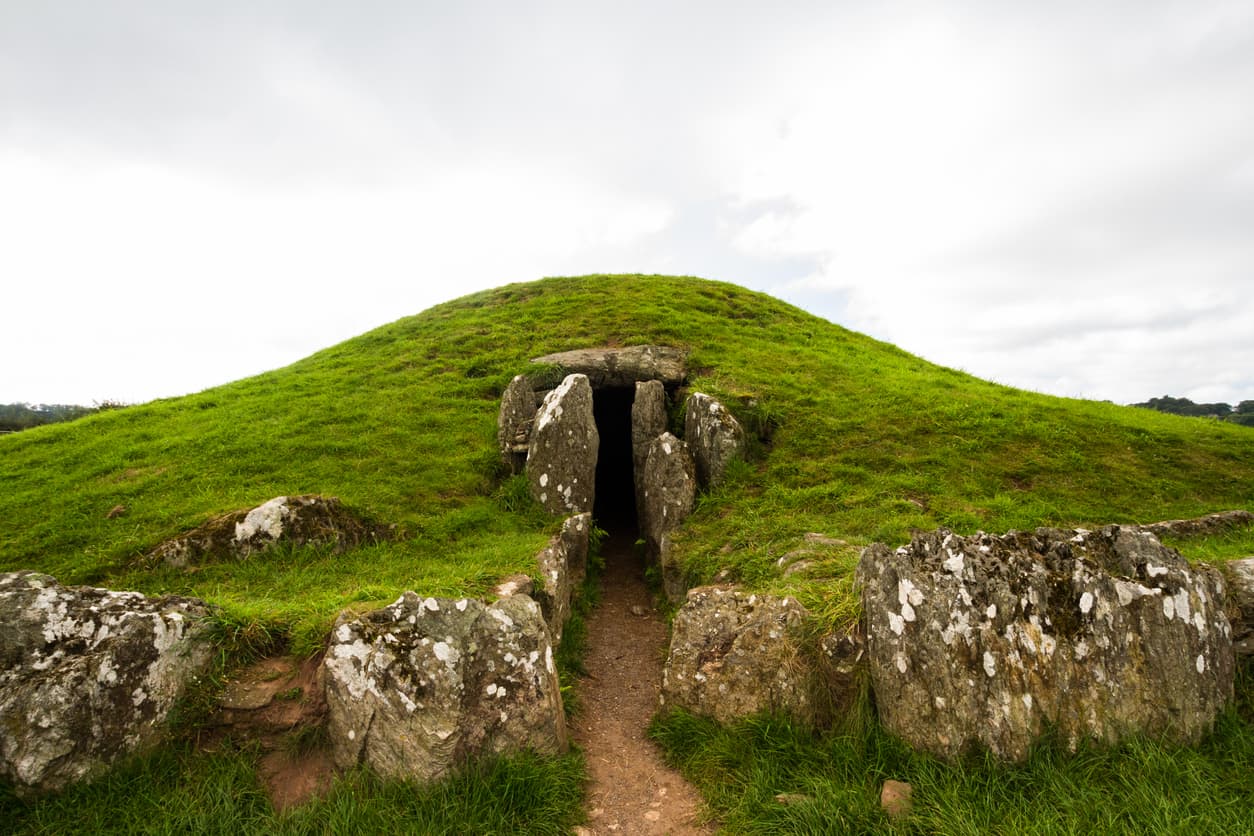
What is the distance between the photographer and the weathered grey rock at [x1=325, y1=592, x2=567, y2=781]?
20.0ft

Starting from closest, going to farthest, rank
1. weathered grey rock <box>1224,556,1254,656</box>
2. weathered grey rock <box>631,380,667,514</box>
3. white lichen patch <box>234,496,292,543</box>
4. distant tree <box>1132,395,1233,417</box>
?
weathered grey rock <box>1224,556,1254,656</box> → white lichen patch <box>234,496,292,543</box> → weathered grey rock <box>631,380,667,514</box> → distant tree <box>1132,395,1233,417</box>

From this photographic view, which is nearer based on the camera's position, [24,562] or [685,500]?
[24,562]

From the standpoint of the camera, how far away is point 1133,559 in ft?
21.1

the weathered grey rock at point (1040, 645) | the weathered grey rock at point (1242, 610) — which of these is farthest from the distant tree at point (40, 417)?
the weathered grey rock at point (1242, 610)

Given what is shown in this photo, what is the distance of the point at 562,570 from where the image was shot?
405 inches

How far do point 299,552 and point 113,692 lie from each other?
4217 mm

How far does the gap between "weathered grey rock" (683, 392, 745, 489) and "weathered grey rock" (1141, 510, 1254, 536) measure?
25.3 ft

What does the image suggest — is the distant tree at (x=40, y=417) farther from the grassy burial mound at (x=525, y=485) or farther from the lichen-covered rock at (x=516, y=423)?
the lichen-covered rock at (x=516, y=423)

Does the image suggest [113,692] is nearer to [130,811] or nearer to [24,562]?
[130,811]

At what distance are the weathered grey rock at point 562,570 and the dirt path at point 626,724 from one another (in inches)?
29.9

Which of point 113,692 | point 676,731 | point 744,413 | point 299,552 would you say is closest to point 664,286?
point 744,413

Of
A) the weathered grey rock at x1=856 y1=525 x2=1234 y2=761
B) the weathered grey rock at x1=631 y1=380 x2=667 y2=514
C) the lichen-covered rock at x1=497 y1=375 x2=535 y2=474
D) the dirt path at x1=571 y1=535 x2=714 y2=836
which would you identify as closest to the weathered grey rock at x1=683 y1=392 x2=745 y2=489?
the weathered grey rock at x1=631 y1=380 x2=667 y2=514

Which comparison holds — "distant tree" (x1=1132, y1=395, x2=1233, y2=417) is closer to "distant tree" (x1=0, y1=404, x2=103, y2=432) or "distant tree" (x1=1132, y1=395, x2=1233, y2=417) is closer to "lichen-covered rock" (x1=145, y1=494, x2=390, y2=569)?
"lichen-covered rock" (x1=145, y1=494, x2=390, y2=569)

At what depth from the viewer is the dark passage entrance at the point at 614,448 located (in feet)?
58.0
